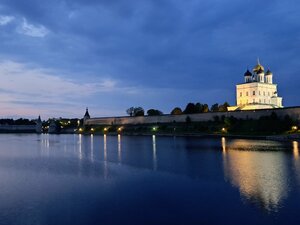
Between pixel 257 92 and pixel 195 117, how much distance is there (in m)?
12.9

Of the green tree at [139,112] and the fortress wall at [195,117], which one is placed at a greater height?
the green tree at [139,112]

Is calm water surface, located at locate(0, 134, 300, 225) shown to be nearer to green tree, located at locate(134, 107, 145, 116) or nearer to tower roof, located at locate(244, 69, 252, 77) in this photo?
tower roof, located at locate(244, 69, 252, 77)

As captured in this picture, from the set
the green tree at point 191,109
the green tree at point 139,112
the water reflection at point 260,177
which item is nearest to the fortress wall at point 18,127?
the green tree at point 139,112

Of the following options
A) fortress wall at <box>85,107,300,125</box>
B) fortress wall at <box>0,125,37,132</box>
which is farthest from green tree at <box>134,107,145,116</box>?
fortress wall at <box>0,125,37,132</box>

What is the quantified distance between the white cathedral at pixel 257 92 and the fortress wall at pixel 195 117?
8348 millimetres

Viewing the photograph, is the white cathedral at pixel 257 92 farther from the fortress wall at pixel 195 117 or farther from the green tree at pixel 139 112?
the green tree at pixel 139 112

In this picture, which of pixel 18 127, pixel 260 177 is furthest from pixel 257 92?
pixel 18 127

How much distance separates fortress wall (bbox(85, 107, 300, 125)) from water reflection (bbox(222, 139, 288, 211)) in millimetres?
26811

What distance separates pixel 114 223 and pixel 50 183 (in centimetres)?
565

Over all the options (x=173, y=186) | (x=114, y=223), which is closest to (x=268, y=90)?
(x=173, y=186)

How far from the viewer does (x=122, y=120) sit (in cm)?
7669

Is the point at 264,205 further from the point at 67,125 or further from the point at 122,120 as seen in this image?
the point at 67,125

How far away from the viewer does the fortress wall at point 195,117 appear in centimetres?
4524

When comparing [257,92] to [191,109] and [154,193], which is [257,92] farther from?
[154,193]
